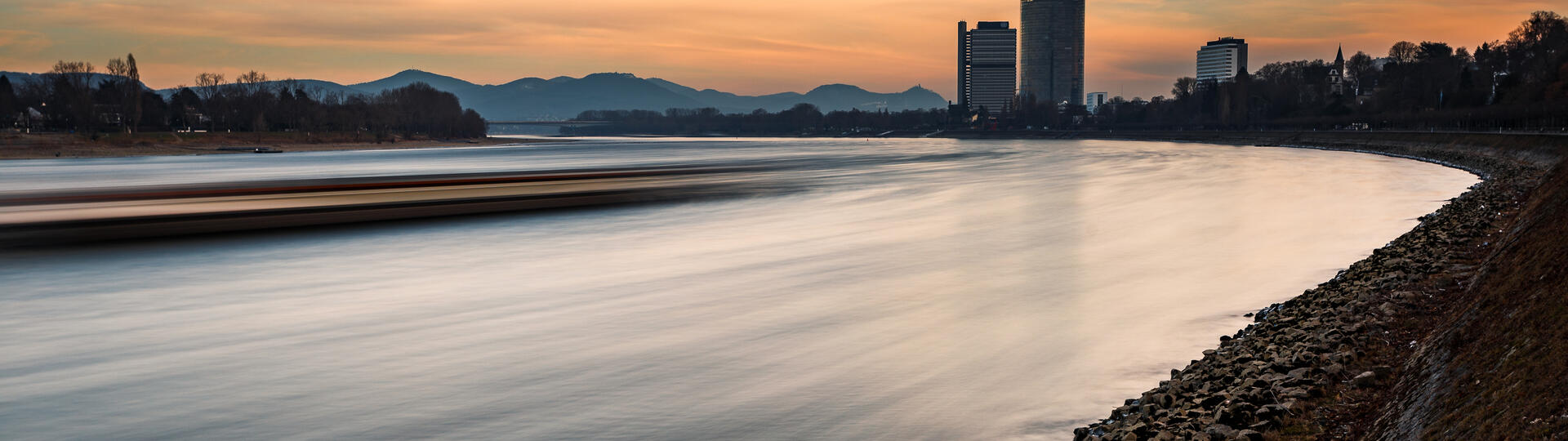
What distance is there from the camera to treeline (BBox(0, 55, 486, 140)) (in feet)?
472

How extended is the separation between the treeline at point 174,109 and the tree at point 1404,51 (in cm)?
16332

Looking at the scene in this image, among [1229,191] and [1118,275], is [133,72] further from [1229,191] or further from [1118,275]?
[1118,275]

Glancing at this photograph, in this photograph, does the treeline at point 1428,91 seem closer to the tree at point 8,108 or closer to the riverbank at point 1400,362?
the riverbank at point 1400,362

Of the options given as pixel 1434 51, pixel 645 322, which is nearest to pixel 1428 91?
pixel 1434 51

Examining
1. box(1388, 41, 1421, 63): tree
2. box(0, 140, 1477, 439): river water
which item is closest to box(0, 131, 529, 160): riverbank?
box(0, 140, 1477, 439): river water

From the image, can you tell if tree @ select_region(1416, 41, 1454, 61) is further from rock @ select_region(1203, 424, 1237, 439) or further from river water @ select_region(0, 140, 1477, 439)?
rock @ select_region(1203, 424, 1237, 439)

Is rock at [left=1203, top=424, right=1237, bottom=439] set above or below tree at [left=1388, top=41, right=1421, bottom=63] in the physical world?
below

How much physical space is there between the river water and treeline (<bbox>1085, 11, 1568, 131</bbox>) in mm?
62659

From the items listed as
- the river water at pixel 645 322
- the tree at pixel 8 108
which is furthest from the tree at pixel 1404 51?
the tree at pixel 8 108

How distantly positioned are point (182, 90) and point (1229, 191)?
607ft

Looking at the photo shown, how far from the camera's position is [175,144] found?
14188 centimetres

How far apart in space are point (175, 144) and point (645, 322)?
487 ft

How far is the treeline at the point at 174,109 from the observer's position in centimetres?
14400

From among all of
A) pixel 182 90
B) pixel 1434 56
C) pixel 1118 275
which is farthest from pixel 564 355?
pixel 182 90
